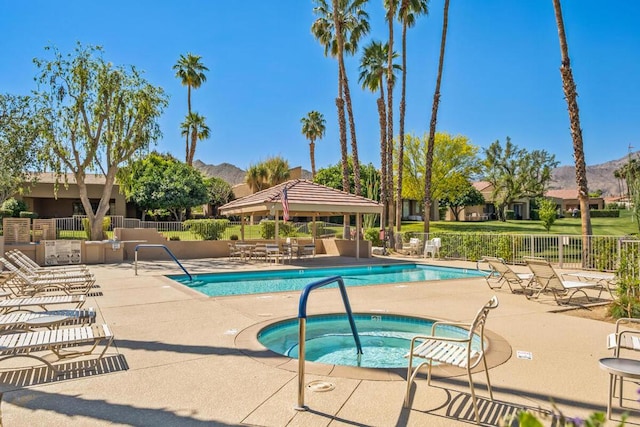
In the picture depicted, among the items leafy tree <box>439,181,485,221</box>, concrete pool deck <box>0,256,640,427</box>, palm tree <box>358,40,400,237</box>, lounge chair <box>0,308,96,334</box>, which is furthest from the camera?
leafy tree <box>439,181,485,221</box>

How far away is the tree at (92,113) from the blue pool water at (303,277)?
10760 mm

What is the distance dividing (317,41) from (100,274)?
2006 centimetres

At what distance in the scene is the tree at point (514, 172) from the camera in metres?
55.2

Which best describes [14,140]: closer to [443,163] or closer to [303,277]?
[303,277]

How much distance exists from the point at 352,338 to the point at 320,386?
8.89 ft

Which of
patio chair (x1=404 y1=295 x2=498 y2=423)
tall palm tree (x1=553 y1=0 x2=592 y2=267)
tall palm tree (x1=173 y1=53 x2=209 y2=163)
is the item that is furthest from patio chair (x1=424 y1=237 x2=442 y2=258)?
tall palm tree (x1=173 y1=53 x2=209 y2=163)

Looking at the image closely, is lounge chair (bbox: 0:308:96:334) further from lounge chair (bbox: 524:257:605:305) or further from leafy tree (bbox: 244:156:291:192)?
leafy tree (bbox: 244:156:291:192)

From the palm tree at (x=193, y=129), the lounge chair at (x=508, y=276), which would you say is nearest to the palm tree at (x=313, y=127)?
the palm tree at (x=193, y=129)

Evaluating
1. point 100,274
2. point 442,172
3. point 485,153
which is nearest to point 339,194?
point 100,274

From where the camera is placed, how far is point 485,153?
59.2m


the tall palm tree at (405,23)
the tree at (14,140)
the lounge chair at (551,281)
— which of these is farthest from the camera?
the tall palm tree at (405,23)

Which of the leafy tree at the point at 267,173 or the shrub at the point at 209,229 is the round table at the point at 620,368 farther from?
the leafy tree at the point at 267,173

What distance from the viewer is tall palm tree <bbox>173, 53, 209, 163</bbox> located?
45.3 metres

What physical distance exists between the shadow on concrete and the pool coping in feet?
4.82
